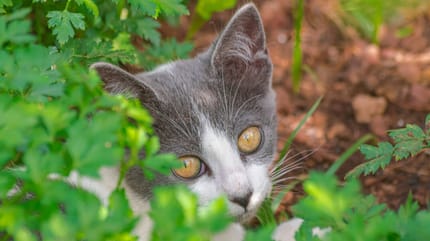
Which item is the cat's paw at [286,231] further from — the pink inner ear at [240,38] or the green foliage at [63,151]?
the green foliage at [63,151]

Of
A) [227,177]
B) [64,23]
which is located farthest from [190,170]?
[64,23]

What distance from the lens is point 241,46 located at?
2789 millimetres

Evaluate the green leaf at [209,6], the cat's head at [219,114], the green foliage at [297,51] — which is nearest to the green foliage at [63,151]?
the cat's head at [219,114]

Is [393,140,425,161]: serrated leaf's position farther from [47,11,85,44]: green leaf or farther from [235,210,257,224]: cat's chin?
[47,11,85,44]: green leaf

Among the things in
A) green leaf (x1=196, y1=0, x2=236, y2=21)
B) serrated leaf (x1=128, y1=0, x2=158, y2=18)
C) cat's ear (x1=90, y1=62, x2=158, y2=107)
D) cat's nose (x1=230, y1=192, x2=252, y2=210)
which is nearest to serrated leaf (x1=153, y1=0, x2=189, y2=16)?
serrated leaf (x1=128, y1=0, x2=158, y2=18)

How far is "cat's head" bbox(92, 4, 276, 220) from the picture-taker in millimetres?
2533

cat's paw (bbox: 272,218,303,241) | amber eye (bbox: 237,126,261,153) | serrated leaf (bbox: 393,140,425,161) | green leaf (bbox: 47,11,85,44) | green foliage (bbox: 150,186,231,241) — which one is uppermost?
green leaf (bbox: 47,11,85,44)

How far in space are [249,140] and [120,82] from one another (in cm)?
59

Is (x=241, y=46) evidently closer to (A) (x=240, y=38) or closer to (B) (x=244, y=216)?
(A) (x=240, y=38)

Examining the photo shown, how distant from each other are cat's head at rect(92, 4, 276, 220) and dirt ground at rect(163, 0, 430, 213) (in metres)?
0.81

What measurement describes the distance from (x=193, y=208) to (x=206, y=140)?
1.26 metres

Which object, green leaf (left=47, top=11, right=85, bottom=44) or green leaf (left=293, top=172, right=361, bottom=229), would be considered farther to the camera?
green leaf (left=47, top=11, right=85, bottom=44)

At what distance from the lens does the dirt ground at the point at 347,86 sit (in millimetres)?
3576

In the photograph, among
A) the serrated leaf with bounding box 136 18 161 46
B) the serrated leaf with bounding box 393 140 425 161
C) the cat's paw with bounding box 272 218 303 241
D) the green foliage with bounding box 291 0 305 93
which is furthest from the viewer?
the green foliage with bounding box 291 0 305 93
